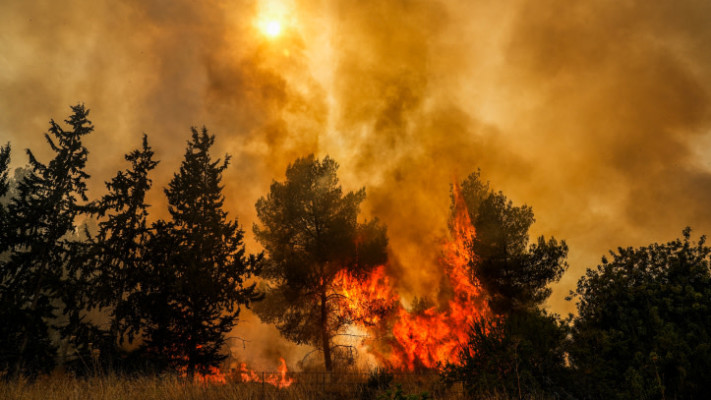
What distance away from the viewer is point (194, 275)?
18.5 meters

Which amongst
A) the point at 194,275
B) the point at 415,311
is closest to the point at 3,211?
the point at 194,275

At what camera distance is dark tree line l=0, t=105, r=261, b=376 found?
18000mm

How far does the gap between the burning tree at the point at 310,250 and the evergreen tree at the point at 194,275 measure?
3498mm

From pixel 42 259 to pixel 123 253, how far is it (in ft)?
11.7

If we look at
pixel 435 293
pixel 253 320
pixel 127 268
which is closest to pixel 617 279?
pixel 435 293

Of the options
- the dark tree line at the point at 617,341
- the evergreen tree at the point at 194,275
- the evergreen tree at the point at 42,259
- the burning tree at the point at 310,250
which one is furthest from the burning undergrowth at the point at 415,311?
the evergreen tree at the point at 42,259

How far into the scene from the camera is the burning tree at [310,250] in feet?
76.5

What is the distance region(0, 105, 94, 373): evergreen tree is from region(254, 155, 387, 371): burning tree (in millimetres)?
10222

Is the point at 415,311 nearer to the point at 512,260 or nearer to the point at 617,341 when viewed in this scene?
the point at 512,260

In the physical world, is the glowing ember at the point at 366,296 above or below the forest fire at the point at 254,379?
above

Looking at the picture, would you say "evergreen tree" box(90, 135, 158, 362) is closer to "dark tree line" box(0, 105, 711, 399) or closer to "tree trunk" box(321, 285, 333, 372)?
"dark tree line" box(0, 105, 711, 399)

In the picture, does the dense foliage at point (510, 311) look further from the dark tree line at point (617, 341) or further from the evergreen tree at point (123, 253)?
the evergreen tree at point (123, 253)

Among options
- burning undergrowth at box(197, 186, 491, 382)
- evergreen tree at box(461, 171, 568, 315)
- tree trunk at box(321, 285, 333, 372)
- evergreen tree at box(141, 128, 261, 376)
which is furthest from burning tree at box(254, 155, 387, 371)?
evergreen tree at box(461, 171, 568, 315)

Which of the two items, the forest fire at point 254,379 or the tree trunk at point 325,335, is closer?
the forest fire at point 254,379
